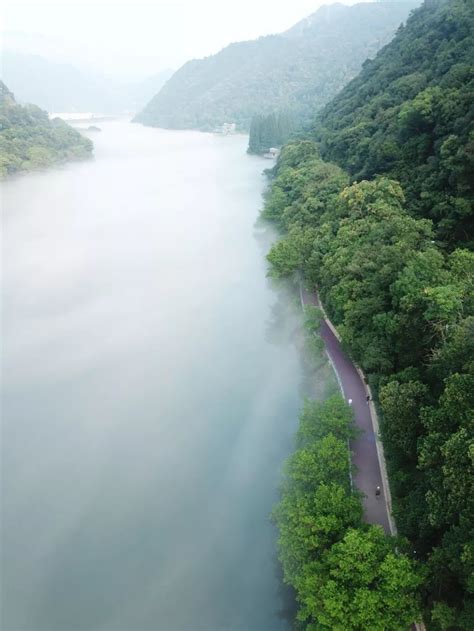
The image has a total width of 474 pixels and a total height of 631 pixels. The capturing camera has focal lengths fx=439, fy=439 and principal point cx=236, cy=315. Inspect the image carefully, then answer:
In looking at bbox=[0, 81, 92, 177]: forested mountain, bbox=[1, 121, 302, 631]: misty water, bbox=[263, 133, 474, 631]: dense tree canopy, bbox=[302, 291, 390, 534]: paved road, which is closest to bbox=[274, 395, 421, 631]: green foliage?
bbox=[263, 133, 474, 631]: dense tree canopy

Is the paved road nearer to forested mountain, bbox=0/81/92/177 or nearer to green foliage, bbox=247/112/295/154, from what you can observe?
forested mountain, bbox=0/81/92/177

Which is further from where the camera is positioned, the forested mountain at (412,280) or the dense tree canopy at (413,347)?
the forested mountain at (412,280)

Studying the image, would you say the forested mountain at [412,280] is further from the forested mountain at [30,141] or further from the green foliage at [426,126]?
the forested mountain at [30,141]

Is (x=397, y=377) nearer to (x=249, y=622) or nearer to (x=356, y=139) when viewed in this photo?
(x=249, y=622)

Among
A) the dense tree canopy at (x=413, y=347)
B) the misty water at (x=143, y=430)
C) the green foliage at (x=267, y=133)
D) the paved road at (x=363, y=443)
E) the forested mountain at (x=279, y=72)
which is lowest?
the misty water at (x=143, y=430)

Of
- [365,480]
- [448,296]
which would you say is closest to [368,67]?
[448,296]

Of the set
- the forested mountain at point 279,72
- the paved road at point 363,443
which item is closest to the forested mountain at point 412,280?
the paved road at point 363,443
